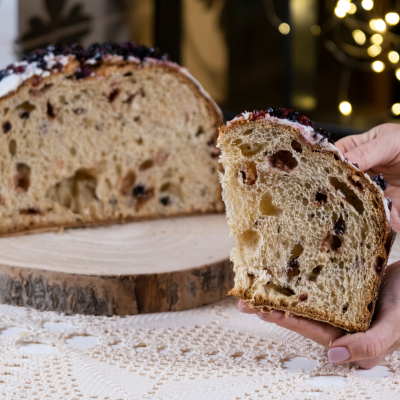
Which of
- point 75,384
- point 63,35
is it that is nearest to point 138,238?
point 75,384

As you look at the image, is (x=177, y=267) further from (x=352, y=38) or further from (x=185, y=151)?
(x=352, y=38)

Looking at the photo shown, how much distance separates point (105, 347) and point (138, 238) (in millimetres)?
863

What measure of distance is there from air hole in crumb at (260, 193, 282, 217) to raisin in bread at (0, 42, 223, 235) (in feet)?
4.39

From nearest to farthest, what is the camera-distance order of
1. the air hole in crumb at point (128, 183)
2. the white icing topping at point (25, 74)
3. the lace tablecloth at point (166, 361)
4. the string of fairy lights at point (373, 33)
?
the lace tablecloth at point (166, 361) < the white icing topping at point (25, 74) < the air hole in crumb at point (128, 183) < the string of fairy lights at point (373, 33)

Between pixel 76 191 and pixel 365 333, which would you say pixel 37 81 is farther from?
pixel 365 333

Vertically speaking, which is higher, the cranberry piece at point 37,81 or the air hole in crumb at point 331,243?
the cranberry piece at point 37,81

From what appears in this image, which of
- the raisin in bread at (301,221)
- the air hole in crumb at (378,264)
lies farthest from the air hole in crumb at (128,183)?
the air hole in crumb at (378,264)

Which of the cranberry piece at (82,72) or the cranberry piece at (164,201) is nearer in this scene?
the cranberry piece at (82,72)

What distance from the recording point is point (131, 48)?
9.14ft

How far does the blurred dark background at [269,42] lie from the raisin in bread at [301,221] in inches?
125

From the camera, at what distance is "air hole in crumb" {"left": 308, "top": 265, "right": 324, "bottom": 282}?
1.72 metres

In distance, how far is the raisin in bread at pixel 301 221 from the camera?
164 cm

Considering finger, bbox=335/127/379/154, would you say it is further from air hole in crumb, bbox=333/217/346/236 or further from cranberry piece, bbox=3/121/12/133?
cranberry piece, bbox=3/121/12/133

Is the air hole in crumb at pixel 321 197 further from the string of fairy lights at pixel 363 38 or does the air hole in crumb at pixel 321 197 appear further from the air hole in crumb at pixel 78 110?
the string of fairy lights at pixel 363 38
